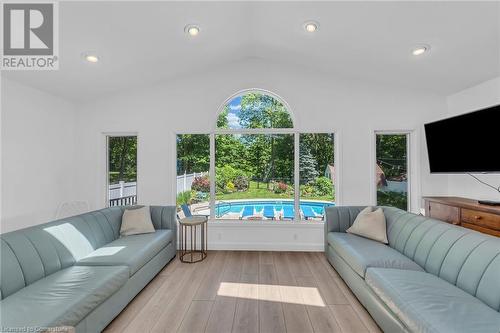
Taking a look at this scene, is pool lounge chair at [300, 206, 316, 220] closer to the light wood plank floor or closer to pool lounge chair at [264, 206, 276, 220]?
pool lounge chair at [264, 206, 276, 220]

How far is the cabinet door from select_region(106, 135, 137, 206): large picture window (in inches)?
192

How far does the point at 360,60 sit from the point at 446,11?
1.24m

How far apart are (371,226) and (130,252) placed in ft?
9.81

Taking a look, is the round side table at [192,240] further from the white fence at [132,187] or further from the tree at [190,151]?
the tree at [190,151]

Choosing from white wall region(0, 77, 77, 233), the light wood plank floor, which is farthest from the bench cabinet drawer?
white wall region(0, 77, 77, 233)

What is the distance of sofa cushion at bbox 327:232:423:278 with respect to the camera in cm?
235

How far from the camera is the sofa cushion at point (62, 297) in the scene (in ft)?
4.97

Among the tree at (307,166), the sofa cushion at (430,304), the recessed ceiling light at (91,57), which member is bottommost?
the sofa cushion at (430,304)

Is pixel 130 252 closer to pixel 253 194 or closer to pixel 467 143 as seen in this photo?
pixel 253 194

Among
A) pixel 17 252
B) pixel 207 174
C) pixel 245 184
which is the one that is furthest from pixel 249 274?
pixel 17 252

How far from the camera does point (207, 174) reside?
437 cm

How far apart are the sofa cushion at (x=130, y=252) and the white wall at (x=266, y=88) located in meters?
1.11

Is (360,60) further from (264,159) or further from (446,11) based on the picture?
(264,159)

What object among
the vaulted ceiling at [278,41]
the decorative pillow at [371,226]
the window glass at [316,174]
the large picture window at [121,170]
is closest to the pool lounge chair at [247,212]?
the window glass at [316,174]
